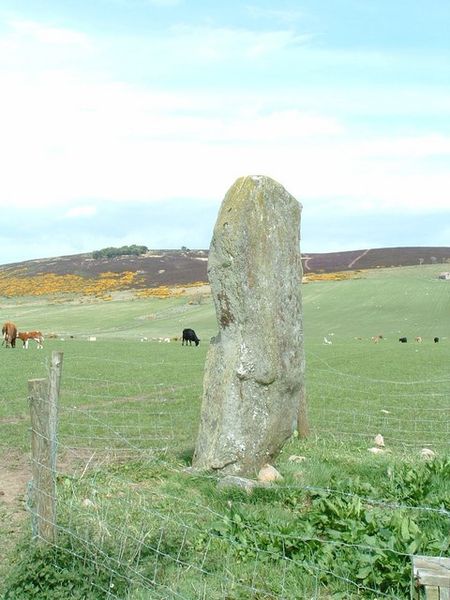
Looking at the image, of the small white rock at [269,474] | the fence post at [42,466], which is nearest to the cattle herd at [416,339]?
the small white rock at [269,474]

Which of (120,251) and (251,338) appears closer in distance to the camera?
(251,338)

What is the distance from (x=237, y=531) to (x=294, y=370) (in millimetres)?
3837

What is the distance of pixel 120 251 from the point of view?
140 m

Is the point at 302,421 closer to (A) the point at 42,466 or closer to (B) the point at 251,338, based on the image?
(B) the point at 251,338

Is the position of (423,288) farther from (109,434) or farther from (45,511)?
(45,511)

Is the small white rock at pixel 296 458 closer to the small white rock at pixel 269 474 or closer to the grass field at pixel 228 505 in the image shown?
the grass field at pixel 228 505

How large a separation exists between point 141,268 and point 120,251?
2198 cm

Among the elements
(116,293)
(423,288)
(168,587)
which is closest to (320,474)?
(168,587)

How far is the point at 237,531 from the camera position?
23.6ft

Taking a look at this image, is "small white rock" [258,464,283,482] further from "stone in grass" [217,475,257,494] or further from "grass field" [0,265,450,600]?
"stone in grass" [217,475,257,494]

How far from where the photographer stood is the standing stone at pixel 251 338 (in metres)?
9.96

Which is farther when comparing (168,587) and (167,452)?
(167,452)

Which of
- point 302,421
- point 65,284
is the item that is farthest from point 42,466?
point 65,284

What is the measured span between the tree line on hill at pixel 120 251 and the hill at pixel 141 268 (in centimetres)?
249
